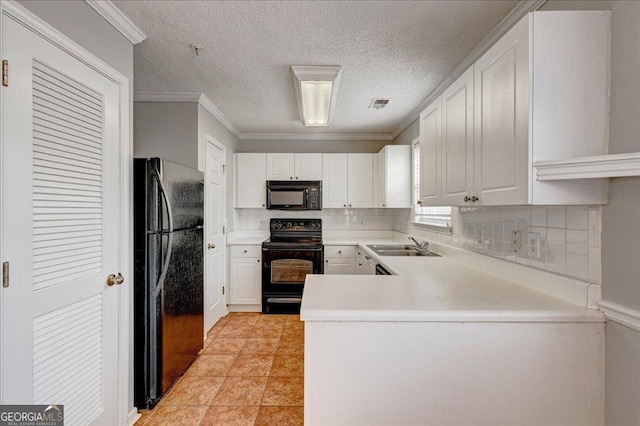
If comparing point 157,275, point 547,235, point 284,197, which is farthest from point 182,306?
point 547,235

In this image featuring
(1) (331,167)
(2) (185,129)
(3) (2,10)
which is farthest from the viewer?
(1) (331,167)

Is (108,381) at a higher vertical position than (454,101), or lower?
lower

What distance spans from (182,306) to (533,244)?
2322 mm

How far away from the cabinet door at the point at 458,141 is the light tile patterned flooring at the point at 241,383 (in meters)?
1.70

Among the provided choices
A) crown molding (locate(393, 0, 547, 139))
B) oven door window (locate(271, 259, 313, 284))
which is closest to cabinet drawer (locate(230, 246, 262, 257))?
oven door window (locate(271, 259, 313, 284))

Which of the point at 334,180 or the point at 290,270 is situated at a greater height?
the point at 334,180

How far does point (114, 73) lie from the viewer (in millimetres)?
1660

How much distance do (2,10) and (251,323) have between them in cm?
306

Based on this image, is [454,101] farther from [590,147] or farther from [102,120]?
[102,120]

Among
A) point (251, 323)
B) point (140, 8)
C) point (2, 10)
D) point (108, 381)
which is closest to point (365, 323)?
point (108, 381)

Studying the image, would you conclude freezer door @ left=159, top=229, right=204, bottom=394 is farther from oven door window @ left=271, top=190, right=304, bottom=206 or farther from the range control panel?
the range control panel

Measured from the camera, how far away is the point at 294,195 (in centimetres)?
393

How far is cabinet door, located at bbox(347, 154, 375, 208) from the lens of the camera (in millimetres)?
4035

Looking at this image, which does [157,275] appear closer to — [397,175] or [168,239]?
[168,239]
